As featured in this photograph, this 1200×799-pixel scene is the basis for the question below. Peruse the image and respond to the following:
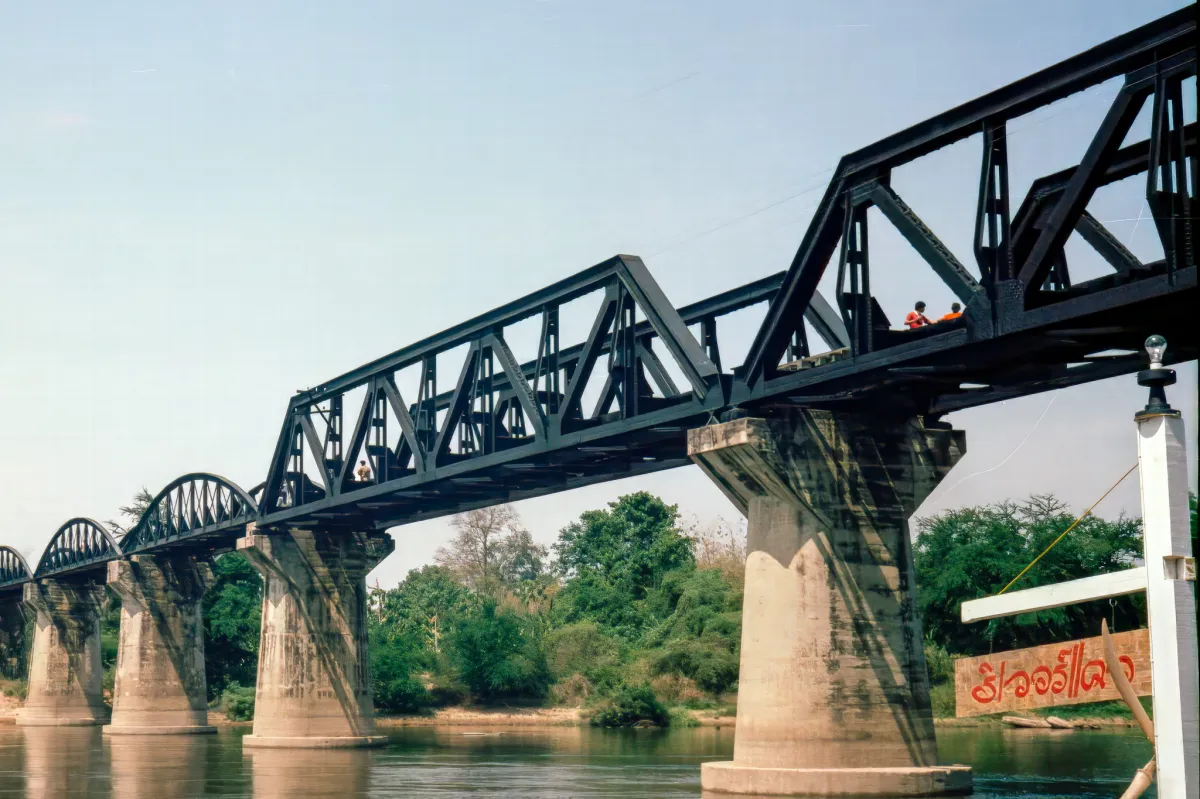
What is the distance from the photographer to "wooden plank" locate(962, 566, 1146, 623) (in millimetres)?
9375

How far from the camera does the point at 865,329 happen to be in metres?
29.8

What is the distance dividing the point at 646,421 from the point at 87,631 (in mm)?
88891

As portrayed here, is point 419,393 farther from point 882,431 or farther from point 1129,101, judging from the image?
point 1129,101

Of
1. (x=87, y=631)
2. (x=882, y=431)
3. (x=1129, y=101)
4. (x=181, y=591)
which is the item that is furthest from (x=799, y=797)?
(x=87, y=631)

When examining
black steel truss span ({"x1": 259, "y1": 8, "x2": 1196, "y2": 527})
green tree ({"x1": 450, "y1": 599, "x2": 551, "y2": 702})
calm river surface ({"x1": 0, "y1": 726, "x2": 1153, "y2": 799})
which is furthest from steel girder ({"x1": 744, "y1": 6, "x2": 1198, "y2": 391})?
green tree ({"x1": 450, "y1": 599, "x2": 551, "y2": 702})

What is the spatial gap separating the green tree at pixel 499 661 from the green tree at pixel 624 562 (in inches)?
292

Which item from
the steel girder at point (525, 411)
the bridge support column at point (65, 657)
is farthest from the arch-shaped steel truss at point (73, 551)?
the steel girder at point (525, 411)

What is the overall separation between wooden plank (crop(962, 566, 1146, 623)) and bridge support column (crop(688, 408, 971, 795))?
23.3 m

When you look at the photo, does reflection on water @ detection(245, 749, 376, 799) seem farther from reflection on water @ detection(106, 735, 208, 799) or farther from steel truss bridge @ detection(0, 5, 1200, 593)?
steel truss bridge @ detection(0, 5, 1200, 593)

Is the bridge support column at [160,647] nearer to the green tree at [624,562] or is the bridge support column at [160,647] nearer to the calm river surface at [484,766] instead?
the calm river surface at [484,766]

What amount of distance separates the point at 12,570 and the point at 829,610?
374 feet

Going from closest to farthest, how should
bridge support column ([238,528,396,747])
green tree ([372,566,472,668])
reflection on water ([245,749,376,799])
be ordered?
1. reflection on water ([245,749,376,799])
2. bridge support column ([238,528,396,747])
3. green tree ([372,566,472,668])

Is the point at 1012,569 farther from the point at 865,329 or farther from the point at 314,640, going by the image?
the point at 865,329

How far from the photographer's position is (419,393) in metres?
52.9
